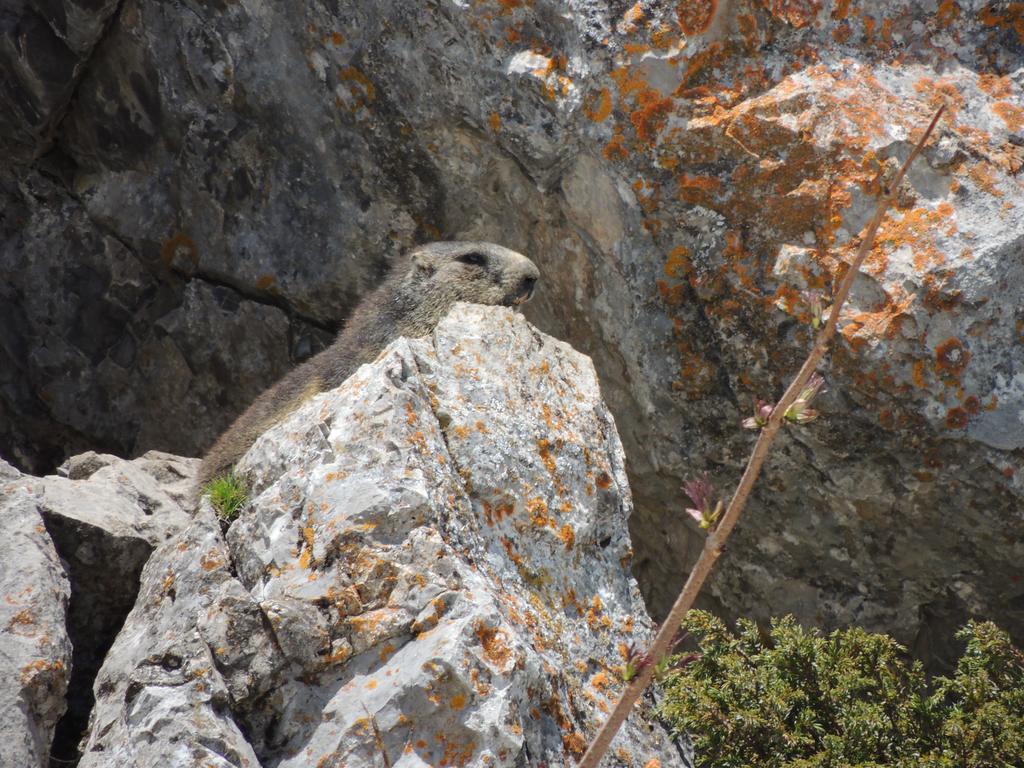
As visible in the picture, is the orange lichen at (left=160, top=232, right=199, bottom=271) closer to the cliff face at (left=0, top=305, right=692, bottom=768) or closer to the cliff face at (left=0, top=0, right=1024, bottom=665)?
the cliff face at (left=0, top=0, right=1024, bottom=665)

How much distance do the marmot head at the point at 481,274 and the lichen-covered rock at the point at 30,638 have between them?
113 inches

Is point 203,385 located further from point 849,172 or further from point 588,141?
point 849,172

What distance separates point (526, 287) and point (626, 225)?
0.75 m

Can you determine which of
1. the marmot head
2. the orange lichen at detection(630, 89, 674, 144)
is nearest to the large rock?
the marmot head

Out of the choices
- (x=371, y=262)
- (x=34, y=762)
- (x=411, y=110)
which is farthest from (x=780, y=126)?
(x=34, y=762)

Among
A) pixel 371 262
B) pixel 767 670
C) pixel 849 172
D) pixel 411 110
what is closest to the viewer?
pixel 767 670

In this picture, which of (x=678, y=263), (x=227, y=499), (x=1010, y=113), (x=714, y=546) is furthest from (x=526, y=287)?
(x=714, y=546)

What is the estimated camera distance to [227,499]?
5180mm

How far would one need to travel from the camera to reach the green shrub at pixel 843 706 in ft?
15.5

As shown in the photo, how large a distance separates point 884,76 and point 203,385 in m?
4.98

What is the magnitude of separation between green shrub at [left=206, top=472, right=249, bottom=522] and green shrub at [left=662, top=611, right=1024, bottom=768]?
2.14 meters

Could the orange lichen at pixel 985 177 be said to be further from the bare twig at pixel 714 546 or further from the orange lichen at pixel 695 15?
the bare twig at pixel 714 546

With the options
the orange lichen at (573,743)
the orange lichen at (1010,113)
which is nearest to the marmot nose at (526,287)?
the orange lichen at (1010,113)

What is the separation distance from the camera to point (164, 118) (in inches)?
303
